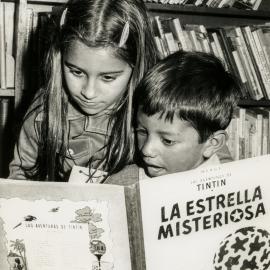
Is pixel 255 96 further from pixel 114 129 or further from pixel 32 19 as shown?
pixel 32 19

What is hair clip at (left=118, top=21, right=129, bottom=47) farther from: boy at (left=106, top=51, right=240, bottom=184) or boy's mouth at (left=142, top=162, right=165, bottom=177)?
boy's mouth at (left=142, top=162, right=165, bottom=177)

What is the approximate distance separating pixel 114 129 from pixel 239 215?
21.2 inches

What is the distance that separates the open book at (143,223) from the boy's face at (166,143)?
24 centimetres

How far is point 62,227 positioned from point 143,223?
13 cm

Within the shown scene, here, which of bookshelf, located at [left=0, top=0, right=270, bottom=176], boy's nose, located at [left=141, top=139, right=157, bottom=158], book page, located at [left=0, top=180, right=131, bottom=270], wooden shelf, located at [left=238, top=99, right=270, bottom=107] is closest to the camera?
book page, located at [left=0, top=180, right=131, bottom=270]

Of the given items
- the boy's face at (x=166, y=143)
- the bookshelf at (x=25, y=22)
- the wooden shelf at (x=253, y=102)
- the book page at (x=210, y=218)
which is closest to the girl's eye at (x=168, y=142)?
the boy's face at (x=166, y=143)

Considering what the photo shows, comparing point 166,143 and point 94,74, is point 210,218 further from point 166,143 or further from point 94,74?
point 94,74

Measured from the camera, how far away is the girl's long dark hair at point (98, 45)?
0.99 meters

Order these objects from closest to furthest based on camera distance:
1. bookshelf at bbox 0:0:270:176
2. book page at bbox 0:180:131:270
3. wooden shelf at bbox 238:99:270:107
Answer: book page at bbox 0:180:131:270 → bookshelf at bbox 0:0:270:176 → wooden shelf at bbox 238:99:270:107

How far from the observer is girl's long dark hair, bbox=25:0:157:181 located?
0.99 m

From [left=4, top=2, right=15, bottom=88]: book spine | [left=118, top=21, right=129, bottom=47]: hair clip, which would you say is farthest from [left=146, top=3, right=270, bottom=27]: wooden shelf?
[left=118, top=21, right=129, bottom=47]: hair clip

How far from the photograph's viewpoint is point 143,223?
0.67m

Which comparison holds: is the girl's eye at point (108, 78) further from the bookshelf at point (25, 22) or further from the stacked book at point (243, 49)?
the stacked book at point (243, 49)

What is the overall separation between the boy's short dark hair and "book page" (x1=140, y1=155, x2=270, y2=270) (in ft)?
0.84
